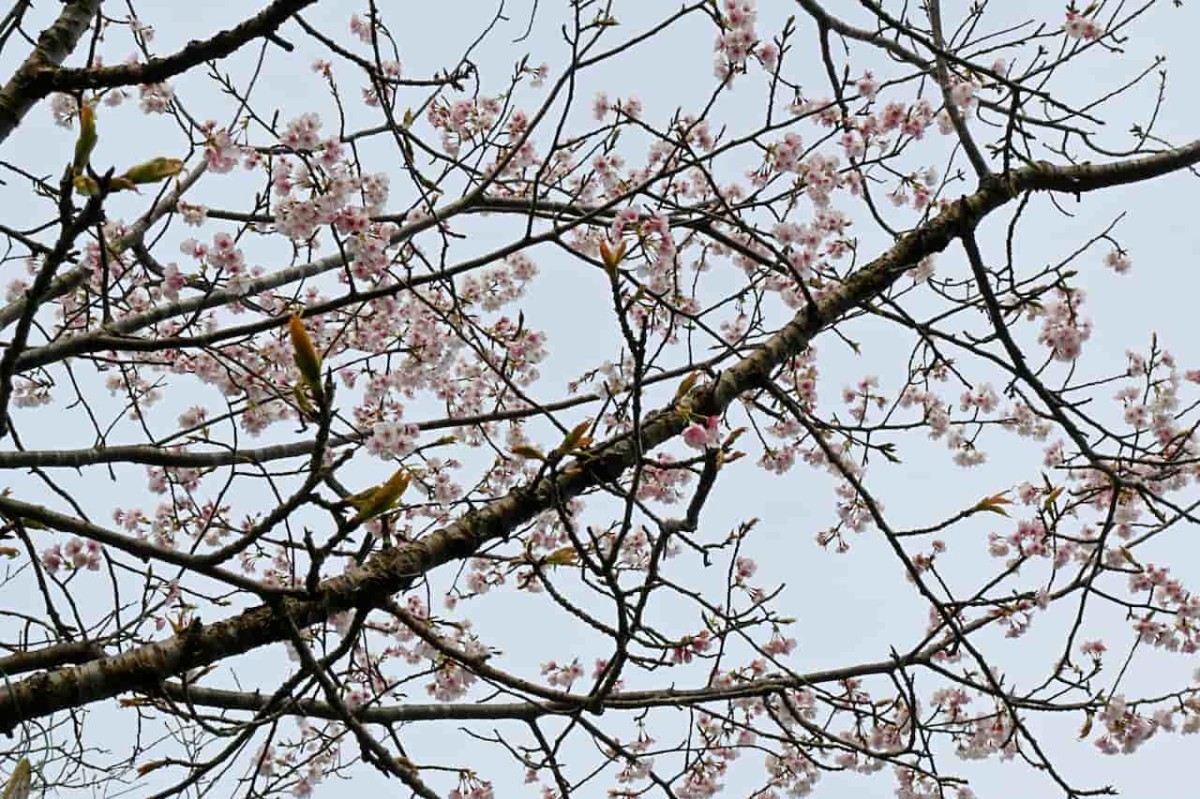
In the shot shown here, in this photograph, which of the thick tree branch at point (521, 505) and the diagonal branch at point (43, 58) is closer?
the thick tree branch at point (521, 505)

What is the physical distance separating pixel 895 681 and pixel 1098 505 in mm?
1675

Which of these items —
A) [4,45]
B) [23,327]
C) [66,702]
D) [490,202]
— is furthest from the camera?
[490,202]

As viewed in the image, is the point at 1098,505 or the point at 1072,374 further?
the point at 1098,505

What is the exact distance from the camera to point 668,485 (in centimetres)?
415

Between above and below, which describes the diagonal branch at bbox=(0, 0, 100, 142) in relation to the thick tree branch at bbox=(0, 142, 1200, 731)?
above

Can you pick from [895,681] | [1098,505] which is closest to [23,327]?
[895,681]

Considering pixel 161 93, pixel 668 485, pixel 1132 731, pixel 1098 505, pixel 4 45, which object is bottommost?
pixel 1132 731

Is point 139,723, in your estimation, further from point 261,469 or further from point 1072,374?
point 1072,374

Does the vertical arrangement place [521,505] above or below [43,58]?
below

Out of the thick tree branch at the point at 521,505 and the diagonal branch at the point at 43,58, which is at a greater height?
the diagonal branch at the point at 43,58

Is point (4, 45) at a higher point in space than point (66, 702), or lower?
higher

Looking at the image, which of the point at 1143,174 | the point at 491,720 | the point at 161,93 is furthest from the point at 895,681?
the point at 161,93

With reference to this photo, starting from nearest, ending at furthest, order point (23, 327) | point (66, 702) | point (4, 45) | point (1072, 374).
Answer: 1. point (23, 327)
2. point (66, 702)
3. point (4, 45)
4. point (1072, 374)

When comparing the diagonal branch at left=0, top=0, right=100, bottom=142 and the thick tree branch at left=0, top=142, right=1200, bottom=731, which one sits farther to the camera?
the diagonal branch at left=0, top=0, right=100, bottom=142
